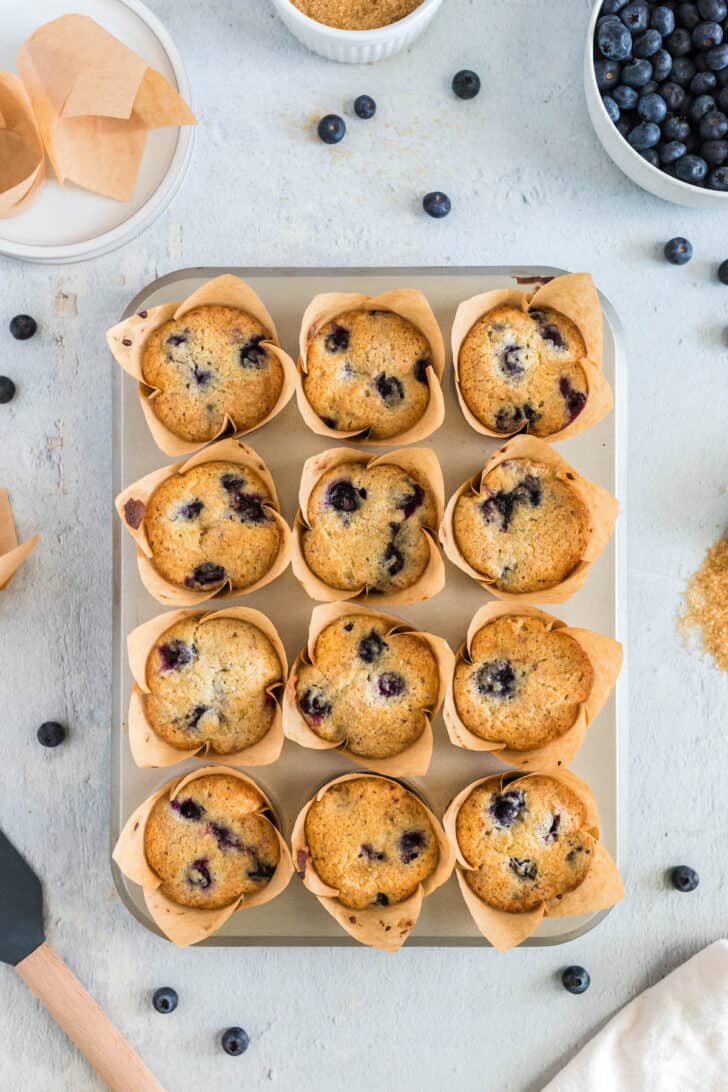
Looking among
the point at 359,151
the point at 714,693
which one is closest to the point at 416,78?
the point at 359,151

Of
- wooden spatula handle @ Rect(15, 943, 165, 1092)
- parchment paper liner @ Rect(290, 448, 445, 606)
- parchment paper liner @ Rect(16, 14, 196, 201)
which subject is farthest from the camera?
wooden spatula handle @ Rect(15, 943, 165, 1092)

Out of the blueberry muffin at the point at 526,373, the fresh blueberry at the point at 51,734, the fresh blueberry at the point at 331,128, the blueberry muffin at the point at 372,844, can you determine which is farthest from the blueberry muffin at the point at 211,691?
the fresh blueberry at the point at 331,128

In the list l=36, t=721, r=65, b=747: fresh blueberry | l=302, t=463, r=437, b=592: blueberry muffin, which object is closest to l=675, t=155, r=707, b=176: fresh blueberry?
l=302, t=463, r=437, b=592: blueberry muffin

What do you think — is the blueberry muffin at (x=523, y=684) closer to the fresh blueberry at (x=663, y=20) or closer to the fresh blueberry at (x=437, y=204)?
the fresh blueberry at (x=437, y=204)

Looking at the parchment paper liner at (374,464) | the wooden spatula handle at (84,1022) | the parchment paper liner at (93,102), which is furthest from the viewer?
the wooden spatula handle at (84,1022)

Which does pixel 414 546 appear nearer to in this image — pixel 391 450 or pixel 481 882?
pixel 391 450

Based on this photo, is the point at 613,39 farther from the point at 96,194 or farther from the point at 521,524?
the point at 96,194

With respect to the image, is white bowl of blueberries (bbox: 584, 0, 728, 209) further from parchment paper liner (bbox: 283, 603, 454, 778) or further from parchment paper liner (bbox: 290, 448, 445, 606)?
parchment paper liner (bbox: 283, 603, 454, 778)
